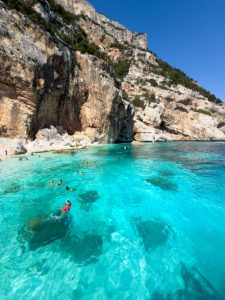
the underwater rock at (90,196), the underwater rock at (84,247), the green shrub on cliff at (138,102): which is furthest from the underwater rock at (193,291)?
the green shrub on cliff at (138,102)

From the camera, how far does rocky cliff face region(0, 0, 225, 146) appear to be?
29172 mm

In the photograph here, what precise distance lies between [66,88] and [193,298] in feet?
127

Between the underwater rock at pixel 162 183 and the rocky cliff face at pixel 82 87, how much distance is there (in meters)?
20.4

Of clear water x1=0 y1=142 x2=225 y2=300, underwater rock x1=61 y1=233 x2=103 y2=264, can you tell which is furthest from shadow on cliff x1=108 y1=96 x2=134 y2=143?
underwater rock x1=61 y1=233 x2=103 y2=264

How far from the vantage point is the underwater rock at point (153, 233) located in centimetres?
840

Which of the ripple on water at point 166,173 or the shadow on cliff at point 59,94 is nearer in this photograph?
the ripple on water at point 166,173

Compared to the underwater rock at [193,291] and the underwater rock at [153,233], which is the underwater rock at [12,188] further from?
the underwater rock at [193,291]

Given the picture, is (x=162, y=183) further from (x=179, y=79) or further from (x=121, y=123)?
(x=179, y=79)

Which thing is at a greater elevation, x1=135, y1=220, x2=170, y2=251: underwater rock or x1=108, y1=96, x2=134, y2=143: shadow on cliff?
x1=108, y1=96, x2=134, y2=143: shadow on cliff

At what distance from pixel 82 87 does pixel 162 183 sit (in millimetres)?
32567

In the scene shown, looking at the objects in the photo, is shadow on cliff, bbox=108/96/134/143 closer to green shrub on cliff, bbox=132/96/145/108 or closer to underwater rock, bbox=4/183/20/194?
green shrub on cliff, bbox=132/96/145/108

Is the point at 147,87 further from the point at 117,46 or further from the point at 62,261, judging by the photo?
the point at 62,261

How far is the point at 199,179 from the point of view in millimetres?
17531

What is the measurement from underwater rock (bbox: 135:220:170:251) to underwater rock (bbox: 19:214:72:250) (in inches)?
131
